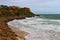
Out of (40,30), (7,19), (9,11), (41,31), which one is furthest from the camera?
(9,11)

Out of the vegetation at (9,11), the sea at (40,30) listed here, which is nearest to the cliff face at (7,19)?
the vegetation at (9,11)

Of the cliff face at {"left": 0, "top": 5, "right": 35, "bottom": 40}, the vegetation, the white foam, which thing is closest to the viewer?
the cliff face at {"left": 0, "top": 5, "right": 35, "bottom": 40}

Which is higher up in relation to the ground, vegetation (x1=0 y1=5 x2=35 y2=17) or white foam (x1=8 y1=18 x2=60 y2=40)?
white foam (x1=8 y1=18 x2=60 y2=40)

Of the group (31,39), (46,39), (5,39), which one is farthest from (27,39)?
(5,39)

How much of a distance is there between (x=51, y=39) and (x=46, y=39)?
411 mm

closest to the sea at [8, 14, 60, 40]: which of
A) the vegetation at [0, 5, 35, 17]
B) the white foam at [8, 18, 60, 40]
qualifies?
the white foam at [8, 18, 60, 40]

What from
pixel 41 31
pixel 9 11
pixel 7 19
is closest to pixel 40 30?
pixel 41 31

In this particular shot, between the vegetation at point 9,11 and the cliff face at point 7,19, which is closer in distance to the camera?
the cliff face at point 7,19

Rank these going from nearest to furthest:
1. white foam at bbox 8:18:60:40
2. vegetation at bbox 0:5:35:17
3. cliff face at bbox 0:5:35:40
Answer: cliff face at bbox 0:5:35:40 → white foam at bbox 8:18:60:40 → vegetation at bbox 0:5:35:17

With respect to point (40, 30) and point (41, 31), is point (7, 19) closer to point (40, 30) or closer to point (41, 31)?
point (40, 30)

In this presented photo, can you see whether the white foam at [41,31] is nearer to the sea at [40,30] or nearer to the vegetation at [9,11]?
the sea at [40,30]

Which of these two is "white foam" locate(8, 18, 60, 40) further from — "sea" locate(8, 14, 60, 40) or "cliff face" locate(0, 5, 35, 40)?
"cliff face" locate(0, 5, 35, 40)

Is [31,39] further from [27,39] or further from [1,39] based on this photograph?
[1,39]

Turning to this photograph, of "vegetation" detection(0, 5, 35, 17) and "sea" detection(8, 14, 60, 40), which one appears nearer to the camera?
"sea" detection(8, 14, 60, 40)
